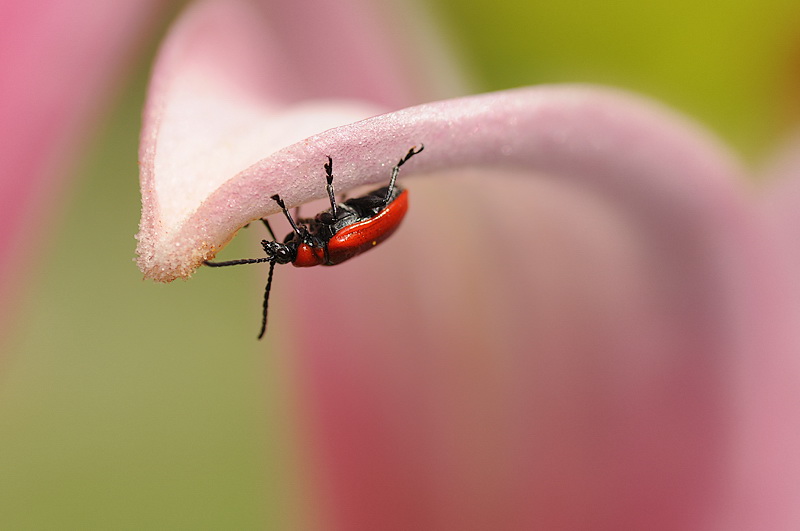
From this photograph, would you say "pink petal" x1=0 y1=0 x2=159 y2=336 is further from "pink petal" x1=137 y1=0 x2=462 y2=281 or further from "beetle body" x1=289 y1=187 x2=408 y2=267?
"beetle body" x1=289 y1=187 x2=408 y2=267

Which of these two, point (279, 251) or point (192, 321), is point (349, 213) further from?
point (192, 321)

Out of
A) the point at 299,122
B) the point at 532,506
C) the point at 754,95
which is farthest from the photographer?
the point at 754,95

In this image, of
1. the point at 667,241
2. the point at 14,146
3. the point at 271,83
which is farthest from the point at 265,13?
the point at 667,241

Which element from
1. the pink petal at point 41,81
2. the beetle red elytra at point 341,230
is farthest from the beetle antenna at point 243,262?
the pink petal at point 41,81

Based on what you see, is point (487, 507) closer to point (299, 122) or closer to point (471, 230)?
point (471, 230)

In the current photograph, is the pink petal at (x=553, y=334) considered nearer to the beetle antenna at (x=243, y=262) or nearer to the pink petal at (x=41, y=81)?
the beetle antenna at (x=243, y=262)

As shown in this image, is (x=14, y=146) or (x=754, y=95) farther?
(x=754, y=95)

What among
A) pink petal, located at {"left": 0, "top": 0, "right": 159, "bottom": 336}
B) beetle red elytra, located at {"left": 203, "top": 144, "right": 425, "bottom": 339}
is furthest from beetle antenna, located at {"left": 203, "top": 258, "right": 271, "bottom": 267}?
pink petal, located at {"left": 0, "top": 0, "right": 159, "bottom": 336}

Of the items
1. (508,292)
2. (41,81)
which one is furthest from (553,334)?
(41,81)
